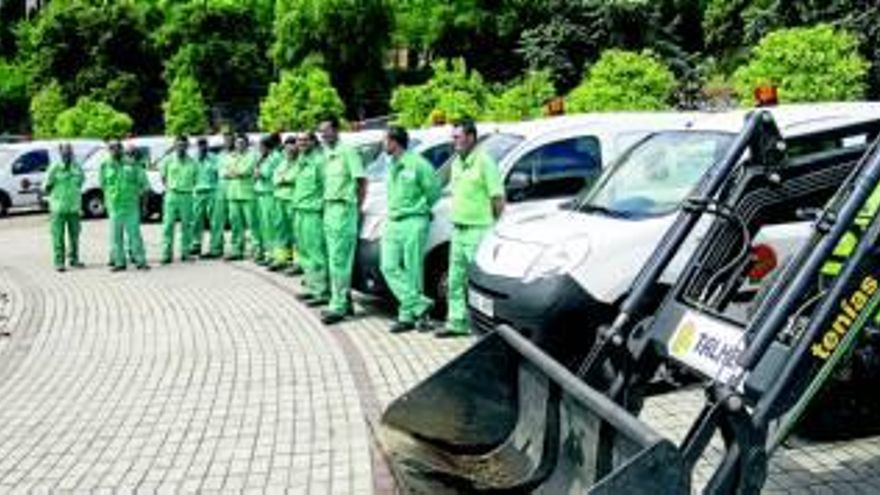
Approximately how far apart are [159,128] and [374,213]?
4606 cm

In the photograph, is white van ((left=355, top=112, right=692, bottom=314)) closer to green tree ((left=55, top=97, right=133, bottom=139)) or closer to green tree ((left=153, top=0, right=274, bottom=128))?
green tree ((left=55, top=97, right=133, bottom=139))

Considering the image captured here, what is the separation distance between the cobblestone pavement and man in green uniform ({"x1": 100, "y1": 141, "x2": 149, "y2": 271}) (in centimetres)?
223

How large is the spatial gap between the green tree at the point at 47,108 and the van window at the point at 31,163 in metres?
23.6

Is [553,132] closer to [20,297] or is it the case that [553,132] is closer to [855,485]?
[855,485]

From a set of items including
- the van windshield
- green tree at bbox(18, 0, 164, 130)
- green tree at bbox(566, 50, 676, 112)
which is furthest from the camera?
green tree at bbox(18, 0, 164, 130)

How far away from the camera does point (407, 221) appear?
35.8 feet

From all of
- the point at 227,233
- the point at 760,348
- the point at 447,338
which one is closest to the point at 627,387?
the point at 760,348

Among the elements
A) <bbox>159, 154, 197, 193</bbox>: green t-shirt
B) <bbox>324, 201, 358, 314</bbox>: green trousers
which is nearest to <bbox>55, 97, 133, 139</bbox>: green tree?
<bbox>159, 154, 197, 193</bbox>: green t-shirt

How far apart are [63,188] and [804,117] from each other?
12357mm

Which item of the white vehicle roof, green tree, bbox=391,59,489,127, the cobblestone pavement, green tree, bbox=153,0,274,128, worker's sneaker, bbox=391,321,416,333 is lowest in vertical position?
the cobblestone pavement

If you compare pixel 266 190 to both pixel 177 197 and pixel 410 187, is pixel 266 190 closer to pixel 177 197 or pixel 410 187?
pixel 177 197

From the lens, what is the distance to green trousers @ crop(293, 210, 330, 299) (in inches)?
509

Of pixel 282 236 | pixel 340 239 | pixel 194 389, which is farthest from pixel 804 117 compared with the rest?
pixel 282 236

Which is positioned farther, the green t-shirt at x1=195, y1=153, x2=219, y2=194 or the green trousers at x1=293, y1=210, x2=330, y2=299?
the green t-shirt at x1=195, y1=153, x2=219, y2=194
